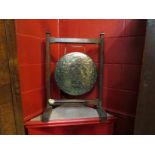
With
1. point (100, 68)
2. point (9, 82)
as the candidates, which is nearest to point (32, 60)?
point (9, 82)

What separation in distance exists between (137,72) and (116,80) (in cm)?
17

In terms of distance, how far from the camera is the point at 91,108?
4.16 feet

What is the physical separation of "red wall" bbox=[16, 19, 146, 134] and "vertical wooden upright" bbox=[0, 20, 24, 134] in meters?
0.10

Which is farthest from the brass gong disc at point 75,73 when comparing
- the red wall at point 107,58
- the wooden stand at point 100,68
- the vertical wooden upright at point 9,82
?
Result: the vertical wooden upright at point 9,82

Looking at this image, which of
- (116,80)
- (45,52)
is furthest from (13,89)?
(116,80)

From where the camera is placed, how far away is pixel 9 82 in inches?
36.4

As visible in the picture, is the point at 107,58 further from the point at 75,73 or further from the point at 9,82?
the point at 9,82

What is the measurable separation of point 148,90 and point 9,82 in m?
0.80

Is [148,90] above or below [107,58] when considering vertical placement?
below

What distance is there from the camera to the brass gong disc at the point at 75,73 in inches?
43.1

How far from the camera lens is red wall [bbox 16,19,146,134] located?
1.07 metres

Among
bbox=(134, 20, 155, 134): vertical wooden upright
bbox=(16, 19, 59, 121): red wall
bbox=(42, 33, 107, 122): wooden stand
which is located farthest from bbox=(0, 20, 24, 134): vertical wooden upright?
bbox=(134, 20, 155, 134): vertical wooden upright

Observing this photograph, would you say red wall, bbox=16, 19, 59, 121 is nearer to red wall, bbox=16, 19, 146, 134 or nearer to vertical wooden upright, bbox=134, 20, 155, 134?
red wall, bbox=16, 19, 146, 134
